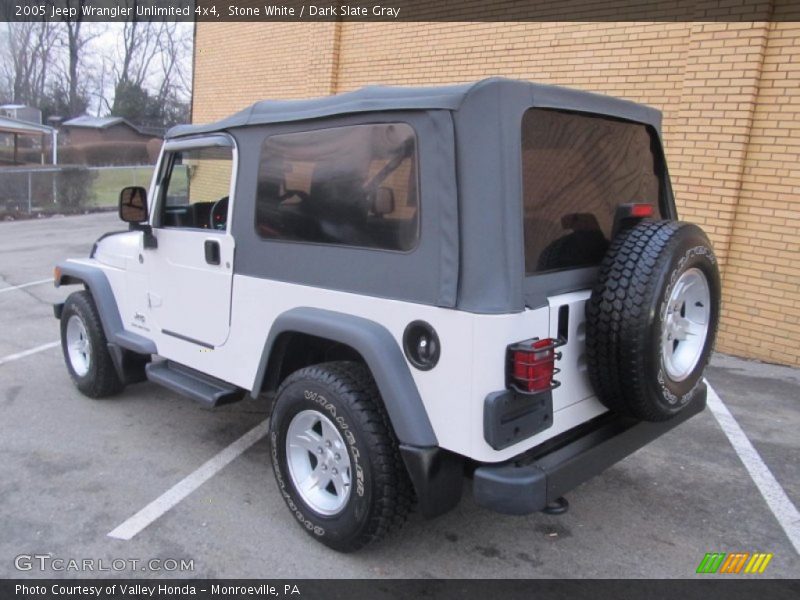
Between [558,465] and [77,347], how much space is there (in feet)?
13.2

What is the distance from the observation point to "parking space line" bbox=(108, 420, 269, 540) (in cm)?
327

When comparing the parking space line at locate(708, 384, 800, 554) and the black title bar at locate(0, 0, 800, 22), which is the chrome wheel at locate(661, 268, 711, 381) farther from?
the black title bar at locate(0, 0, 800, 22)

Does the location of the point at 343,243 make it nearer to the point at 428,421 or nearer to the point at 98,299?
the point at 428,421

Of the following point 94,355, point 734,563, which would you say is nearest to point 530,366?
point 734,563

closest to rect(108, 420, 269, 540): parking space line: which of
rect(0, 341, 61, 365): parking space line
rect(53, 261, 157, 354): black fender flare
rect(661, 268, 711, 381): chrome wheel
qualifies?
rect(53, 261, 157, 354): black fender flare

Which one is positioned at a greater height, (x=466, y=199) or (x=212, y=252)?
(x=466, y=199)

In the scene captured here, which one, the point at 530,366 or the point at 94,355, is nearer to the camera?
the point at 530,366

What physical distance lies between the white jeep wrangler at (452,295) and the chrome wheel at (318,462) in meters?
0.01

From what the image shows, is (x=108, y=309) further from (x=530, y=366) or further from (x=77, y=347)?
(x=530, y=366)

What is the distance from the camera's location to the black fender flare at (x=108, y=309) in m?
4.25

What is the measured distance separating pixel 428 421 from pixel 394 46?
7396 mm

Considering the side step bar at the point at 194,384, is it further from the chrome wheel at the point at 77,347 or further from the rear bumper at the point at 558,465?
the rear bumper at the point at 558,465

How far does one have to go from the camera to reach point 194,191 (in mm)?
4215

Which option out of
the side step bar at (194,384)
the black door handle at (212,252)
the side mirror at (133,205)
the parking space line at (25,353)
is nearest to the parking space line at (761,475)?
the side step bar at (194,384)
